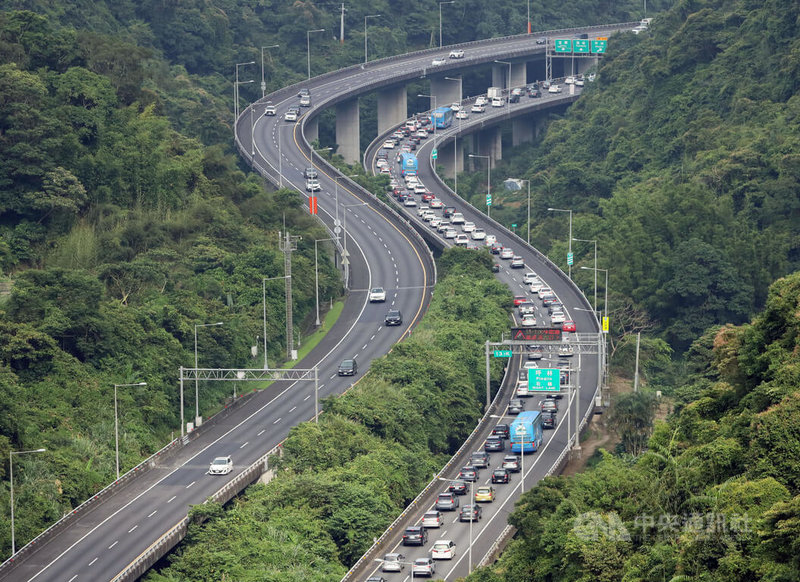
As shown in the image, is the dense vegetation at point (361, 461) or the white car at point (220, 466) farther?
the white car at point (220, 466)

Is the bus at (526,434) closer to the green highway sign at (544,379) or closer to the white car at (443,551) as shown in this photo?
the green highway sign at (544,379)

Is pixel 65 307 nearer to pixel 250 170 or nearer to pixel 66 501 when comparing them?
pixel 66 501

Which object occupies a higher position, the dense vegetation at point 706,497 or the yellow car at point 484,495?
the dense vegetation at point 706,497

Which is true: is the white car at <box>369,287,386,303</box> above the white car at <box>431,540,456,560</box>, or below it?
above

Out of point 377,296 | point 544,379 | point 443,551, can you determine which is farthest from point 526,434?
point 377,296

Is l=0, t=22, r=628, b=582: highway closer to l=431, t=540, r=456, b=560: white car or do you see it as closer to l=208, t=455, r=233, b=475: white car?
l=208, t=455, r=233, b=475: white car

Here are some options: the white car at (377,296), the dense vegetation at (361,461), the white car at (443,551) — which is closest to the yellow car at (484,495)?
the dense vegetation at (361,461)

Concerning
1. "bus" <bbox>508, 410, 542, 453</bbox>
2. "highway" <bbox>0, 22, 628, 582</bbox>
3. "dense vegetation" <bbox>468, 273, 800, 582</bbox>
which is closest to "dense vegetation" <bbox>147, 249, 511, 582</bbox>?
"highway" <bbox>0, 22, 628, 582</bbox>
